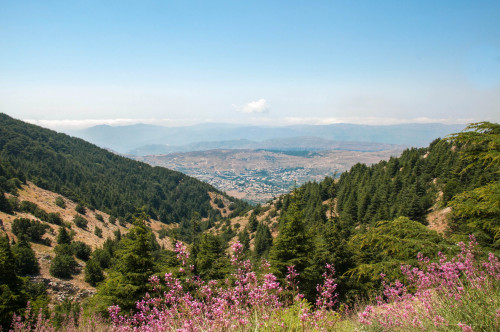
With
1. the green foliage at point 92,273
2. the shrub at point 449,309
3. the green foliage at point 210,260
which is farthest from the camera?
the green foliage at point 92,273

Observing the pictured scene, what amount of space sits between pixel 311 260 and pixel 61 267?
36123mm

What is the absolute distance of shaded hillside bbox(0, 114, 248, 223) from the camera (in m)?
107

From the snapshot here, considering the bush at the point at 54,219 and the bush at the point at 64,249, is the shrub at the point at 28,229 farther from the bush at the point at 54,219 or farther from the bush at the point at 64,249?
the bush at the point at 54,219

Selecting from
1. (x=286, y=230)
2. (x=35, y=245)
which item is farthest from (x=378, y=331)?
(x=35, y=245)

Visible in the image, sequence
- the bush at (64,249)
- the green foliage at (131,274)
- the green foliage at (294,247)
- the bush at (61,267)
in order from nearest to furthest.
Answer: the green foliage at (131,274)
the green foliage at (294,247)
the bush at (61,267)
the bush at (64,249)

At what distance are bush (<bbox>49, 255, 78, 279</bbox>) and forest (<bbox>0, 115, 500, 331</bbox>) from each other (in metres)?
0.20

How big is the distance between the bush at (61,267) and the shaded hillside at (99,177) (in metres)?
55.8

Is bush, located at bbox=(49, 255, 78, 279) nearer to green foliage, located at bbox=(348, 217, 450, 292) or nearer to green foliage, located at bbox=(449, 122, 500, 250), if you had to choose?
green foliage, located at bbox=(348, 217, 450, 292)

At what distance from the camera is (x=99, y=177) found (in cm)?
14300

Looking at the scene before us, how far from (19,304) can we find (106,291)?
7.30m

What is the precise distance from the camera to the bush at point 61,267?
1259 inches

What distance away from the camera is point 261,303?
13.8 ft

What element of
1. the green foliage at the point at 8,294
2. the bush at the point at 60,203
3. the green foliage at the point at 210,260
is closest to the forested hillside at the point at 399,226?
the green foliage at the point at 210,260

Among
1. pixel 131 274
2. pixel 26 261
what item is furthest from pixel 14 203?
pixel 131 274
